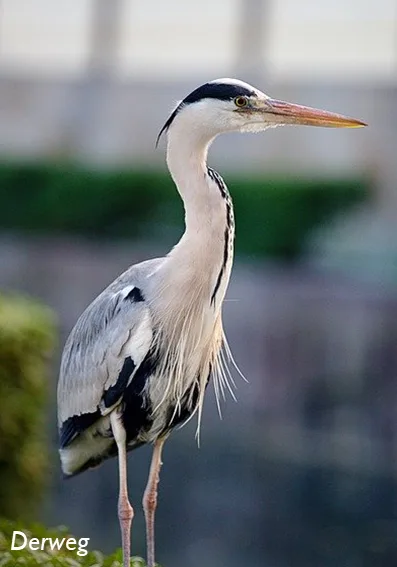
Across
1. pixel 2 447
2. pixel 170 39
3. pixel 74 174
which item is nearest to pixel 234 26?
pixel 170 39

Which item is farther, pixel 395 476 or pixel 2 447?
pixel 395 476

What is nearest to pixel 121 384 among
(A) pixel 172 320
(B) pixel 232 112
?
(A) pixel 172 320

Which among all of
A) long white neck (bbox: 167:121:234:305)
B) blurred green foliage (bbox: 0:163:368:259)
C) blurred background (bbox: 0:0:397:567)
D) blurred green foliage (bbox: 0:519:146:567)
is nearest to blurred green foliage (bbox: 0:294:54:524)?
blurred background (bbox: 0:0:397:567)

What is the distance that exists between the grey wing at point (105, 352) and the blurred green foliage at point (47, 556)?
0.31 metres

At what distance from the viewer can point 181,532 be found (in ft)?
26.5

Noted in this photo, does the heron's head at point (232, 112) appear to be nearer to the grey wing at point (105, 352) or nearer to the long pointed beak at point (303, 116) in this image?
the long pointed beak at point (303, 116)

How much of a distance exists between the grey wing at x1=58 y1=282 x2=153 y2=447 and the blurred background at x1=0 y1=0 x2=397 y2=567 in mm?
700

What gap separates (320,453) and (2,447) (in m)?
3.08

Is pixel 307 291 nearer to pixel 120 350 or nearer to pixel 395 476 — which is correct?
pixel 395 476

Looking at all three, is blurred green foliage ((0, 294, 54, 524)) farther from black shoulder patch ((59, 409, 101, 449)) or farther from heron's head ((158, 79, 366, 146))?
heron's head ((158, 79, 366, 146))

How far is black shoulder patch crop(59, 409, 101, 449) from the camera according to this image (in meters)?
4.05

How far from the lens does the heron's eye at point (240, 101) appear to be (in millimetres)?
3750

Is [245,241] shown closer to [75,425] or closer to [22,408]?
[22,408]

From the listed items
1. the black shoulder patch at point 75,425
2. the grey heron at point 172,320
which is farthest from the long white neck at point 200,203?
the black shoulder patch at point 75,425
